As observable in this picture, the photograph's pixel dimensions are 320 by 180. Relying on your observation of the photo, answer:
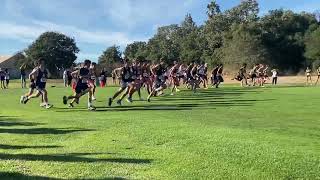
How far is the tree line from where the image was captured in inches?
3625

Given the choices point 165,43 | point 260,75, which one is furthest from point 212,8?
point 260,75

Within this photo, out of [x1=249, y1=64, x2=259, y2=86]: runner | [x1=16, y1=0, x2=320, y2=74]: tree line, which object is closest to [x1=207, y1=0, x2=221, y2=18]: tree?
[x1=16, y1=0, x2=320, y2=74]: tree line

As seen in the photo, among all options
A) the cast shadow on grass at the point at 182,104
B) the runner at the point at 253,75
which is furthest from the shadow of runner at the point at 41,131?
the runner at the point at 253,75

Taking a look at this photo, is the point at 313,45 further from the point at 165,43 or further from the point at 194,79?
the point at 194,79

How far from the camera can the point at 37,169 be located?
9516 mm

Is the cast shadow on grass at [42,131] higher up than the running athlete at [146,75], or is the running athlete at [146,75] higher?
the running athlete at [146,75]

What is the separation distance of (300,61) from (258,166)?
89.0 metres

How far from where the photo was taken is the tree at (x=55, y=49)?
120062 millimetres

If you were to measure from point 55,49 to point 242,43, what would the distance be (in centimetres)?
4576

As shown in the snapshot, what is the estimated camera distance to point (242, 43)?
92.1 meters

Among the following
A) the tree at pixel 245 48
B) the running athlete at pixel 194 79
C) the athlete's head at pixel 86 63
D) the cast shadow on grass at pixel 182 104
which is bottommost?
the cast shadow on grass at pixel 182 104

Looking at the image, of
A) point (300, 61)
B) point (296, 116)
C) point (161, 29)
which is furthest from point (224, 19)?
point (296, 116)

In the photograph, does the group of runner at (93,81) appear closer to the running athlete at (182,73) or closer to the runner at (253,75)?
the running athlete at (182,73)

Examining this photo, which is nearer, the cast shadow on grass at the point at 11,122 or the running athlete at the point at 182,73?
the cast shadow on grass at the point at 11,122
